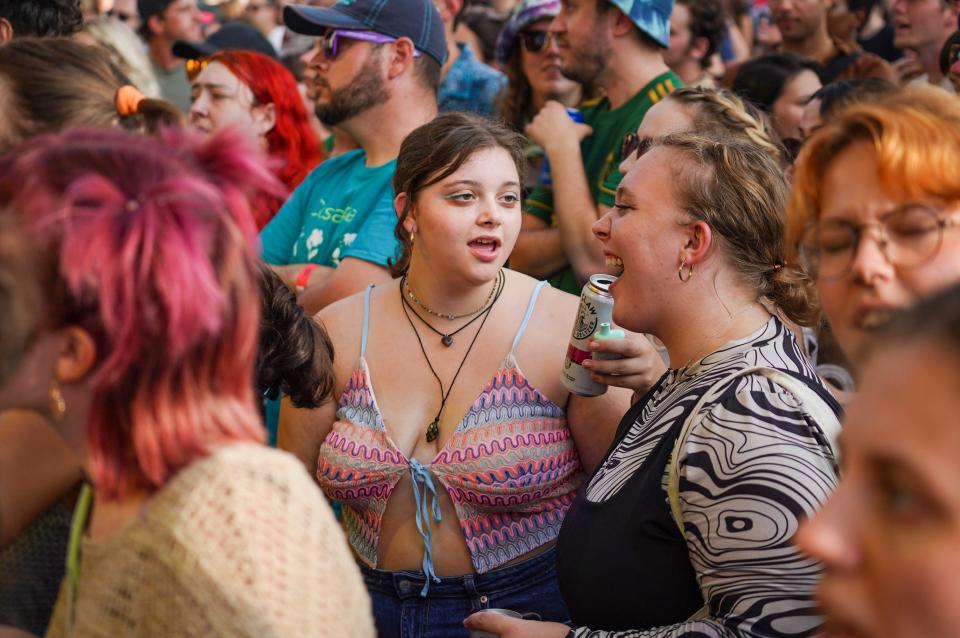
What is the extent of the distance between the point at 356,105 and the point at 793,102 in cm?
214

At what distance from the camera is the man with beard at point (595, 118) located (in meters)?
4.09

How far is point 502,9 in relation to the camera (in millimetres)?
8562

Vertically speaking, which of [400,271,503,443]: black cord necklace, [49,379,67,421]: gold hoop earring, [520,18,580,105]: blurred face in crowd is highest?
[49,379,67,421]: gold hoop earring

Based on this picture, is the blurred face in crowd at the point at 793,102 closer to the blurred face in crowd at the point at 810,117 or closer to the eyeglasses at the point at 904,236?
the blurred face in crowd at the point at 810,117

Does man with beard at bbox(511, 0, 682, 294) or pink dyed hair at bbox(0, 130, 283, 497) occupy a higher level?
pink dyed hair at bbox(0, 130, 283, 497)

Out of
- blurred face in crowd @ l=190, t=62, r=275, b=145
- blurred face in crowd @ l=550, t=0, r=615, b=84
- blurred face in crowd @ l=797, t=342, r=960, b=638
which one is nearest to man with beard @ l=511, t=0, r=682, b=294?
blurred face in crowd @ l=550, t=0, r=615, b=84

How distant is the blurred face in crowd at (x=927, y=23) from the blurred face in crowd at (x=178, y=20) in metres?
4.99

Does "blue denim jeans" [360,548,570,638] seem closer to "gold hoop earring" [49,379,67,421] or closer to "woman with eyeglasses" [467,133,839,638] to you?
"woman with eyeglasses" [467,133,839,638]

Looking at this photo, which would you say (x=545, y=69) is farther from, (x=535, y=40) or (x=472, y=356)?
(x=472, y=356)

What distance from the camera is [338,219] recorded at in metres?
4.00

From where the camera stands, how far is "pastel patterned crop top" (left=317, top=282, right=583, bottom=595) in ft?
9.09

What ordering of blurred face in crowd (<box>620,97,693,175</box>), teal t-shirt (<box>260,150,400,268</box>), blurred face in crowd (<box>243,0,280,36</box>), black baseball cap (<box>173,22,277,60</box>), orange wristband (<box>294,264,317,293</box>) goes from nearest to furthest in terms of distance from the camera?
blurred face in crowd (<box>620,97,693,175</box>) < teal t-shirt (<box>260,150,400,268</box>) < orange wristband (<box>294,264,317,293</box>) < black baseball cap (<box>173,22,277,60</box>) < blurred face in crowd (<box>243,0,280,36</box>)

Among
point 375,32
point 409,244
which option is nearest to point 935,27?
point 375,32

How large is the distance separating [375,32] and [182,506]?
10.8 ft
